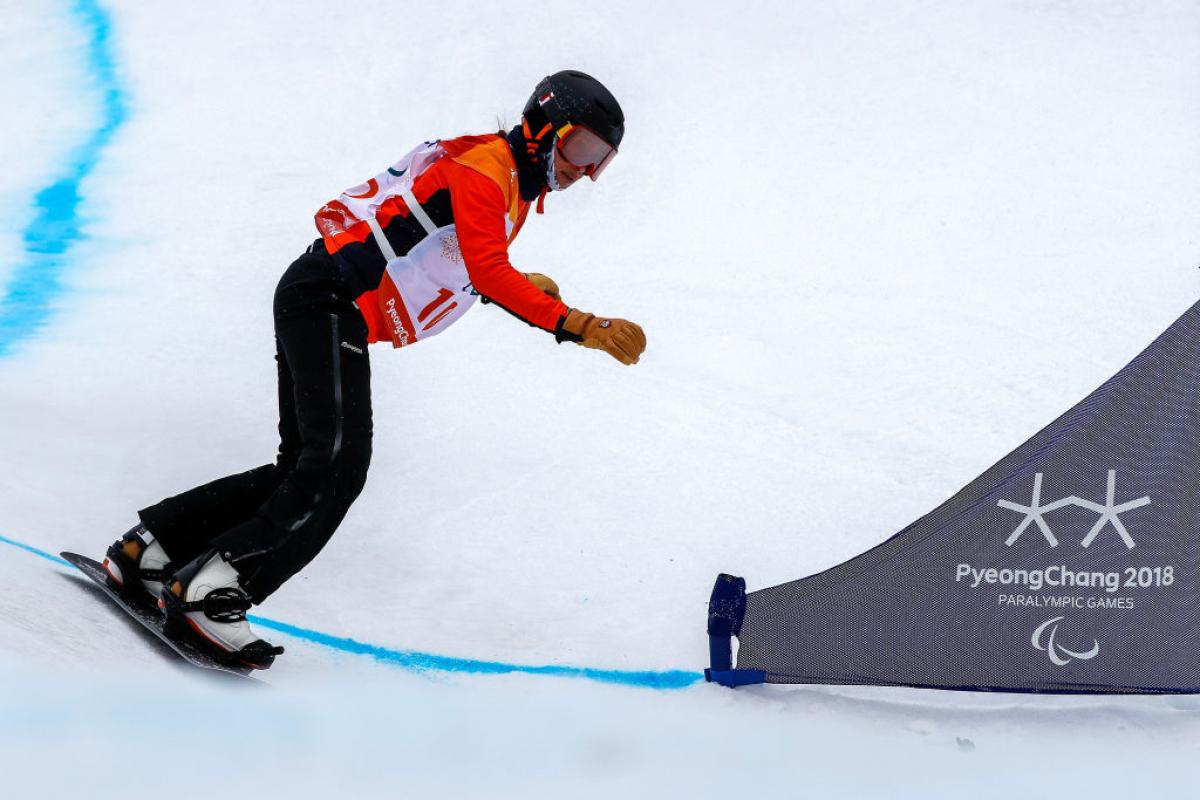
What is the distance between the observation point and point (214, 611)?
2.55m

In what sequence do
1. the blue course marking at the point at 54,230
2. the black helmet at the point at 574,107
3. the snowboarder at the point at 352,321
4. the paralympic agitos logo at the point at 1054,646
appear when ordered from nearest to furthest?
the paralympic agitos logo at the point at 1054,646 → the snowboarder at the point at 352,321 → the black helmet at the point at 574,107 → the blue course marking at the point at 54,230

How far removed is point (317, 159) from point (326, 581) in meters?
3.68

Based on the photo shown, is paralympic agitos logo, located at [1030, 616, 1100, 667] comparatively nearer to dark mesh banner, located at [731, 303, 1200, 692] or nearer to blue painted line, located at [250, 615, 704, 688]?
dark mesh banner, located at [731, 303, 1200, 692]

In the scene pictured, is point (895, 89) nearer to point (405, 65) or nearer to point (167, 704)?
point (405, 65)

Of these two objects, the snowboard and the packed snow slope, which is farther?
the snowboard

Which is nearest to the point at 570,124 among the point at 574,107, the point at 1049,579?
the point at 574,107

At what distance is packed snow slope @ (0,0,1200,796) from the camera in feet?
7.45

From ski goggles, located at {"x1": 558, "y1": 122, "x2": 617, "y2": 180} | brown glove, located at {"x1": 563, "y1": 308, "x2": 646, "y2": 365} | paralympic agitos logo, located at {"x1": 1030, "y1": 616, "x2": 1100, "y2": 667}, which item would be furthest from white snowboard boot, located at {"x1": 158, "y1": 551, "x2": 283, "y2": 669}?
paralympic agitos logo, located at {"x1": 1030, "y1": 616, "x2": 1100, "y2": 667}

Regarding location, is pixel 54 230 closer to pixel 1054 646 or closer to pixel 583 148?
pixel 583 148

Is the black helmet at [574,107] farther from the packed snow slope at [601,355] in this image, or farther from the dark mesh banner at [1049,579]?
the packed snow slope at [601,355]

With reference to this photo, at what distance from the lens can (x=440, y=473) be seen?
13.0ft

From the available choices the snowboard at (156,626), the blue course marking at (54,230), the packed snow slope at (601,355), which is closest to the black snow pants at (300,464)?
the snowboard at (156,626)

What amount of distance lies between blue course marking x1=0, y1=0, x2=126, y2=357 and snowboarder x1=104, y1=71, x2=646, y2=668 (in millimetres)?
2354

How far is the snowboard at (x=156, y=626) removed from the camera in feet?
A: 8.33
